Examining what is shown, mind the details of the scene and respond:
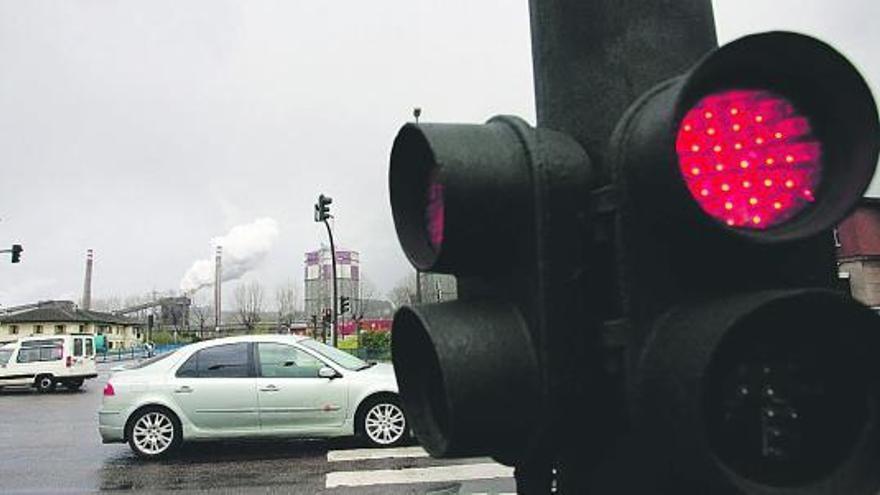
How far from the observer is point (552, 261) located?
1.23m

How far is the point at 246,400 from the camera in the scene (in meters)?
9.41

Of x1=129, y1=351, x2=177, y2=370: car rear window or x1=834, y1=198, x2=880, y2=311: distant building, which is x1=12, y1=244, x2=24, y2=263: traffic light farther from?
x1=834, y1=198, x2=880, y2=311: distant building

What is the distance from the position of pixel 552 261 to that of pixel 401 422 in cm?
877

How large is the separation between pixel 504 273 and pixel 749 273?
1.33 ft

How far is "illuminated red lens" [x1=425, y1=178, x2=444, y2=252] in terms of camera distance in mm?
1357

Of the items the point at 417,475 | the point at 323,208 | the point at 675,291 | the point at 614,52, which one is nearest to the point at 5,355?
the point at 323,208

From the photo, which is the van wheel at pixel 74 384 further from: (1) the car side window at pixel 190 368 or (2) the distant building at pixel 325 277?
(2) the distant building at pixel 325 277

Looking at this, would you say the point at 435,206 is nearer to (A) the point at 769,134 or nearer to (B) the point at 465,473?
(A) the point at 769,134

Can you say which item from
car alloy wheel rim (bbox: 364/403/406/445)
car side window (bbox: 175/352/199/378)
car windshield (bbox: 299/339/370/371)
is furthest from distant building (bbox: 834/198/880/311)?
car side window (bbox: 175/352/199/378)

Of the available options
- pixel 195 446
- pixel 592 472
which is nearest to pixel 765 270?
pixel 592 472

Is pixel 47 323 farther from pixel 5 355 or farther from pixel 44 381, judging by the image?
pixel 44 381

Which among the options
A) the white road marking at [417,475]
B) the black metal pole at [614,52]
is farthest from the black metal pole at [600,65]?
the white road marking at [417,475]

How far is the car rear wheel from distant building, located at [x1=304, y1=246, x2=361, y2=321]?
3095 inches

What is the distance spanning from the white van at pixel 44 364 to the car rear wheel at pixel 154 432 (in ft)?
59.2
